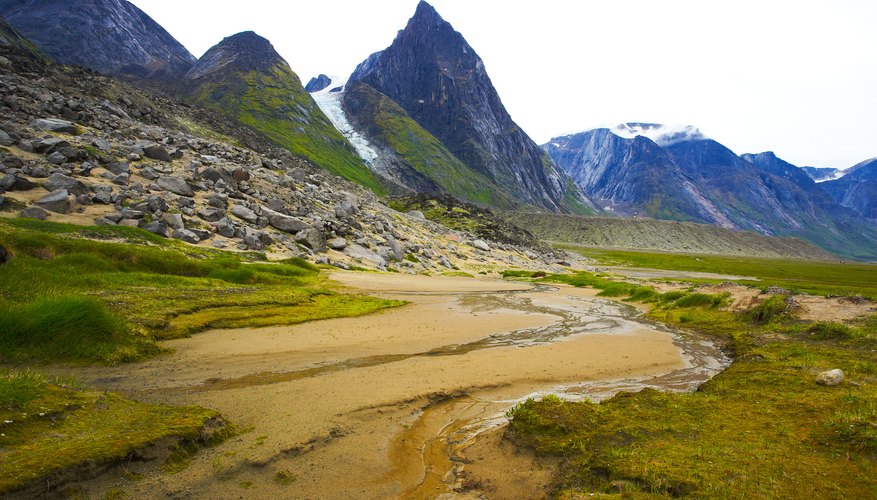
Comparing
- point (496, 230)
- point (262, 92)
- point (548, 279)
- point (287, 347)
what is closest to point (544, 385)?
point (287, 347)

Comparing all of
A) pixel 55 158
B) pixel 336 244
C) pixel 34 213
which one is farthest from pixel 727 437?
pixel 55 158

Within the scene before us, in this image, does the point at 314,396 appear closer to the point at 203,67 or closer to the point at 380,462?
the point at 380,462

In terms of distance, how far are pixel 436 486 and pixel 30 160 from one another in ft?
124

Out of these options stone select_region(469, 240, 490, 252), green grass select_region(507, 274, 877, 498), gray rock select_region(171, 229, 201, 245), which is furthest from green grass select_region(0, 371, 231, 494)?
stone select_region(469, 240, 490, 252)

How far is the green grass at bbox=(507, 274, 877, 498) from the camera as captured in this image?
207 inches

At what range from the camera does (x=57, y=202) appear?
25.6m

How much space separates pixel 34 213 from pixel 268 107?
555 ft

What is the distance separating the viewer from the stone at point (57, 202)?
25.4 m

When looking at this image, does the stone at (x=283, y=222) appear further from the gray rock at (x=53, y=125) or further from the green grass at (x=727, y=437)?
the green grass at (x=727, y=437)

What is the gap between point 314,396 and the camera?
9.04 metres

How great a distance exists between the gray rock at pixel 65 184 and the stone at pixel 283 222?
13.9 m

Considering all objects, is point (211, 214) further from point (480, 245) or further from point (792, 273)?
point (792, 273)

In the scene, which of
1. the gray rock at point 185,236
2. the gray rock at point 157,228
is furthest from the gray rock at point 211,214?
the gray rock at point 157,228

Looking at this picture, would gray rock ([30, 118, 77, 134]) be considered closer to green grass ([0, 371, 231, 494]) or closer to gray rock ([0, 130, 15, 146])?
gray rock ([0, 130, 15, 146])
